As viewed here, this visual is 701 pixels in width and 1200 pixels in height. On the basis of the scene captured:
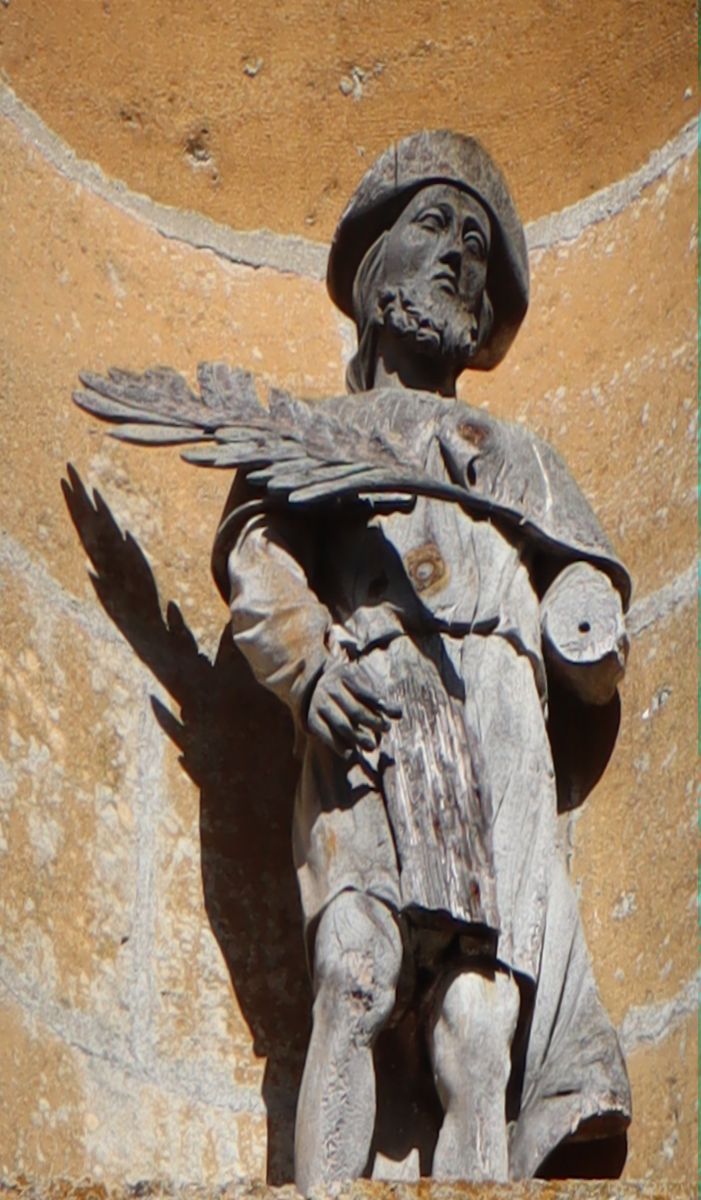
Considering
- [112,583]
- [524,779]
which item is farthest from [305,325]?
[524,779]

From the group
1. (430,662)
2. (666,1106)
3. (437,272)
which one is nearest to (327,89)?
(437,272)

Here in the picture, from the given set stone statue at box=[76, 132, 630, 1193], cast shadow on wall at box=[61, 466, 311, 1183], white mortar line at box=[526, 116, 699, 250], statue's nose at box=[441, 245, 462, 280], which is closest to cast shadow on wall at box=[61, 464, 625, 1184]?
cast shadow on wall at box=[61, 466, 311, 1183]

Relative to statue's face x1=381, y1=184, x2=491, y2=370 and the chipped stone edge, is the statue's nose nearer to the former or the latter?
statue's face x1=381, y1=184, x2=491, y2=370

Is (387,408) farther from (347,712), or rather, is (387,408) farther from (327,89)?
(327,89)

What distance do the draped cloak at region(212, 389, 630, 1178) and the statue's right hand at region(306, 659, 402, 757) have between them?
0.02 meters

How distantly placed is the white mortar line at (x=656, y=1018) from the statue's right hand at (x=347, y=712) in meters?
0.57

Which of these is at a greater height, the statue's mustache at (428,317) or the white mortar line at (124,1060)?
the statue's mustache at (428,317)

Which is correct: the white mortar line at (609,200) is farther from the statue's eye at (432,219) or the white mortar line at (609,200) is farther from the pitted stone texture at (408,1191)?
the pitted stone texture at (408,1191)

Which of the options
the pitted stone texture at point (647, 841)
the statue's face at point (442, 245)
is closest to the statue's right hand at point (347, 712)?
the pitted stone texture at point (647, 841)

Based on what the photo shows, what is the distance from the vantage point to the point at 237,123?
5148 millimetres

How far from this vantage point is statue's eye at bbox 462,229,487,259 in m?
4.54

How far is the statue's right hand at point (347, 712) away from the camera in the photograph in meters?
4.05

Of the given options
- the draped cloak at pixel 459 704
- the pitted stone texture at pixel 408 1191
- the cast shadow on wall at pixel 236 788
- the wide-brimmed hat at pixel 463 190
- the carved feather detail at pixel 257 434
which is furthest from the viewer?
the wide-brimmed hat at pixel 463 190

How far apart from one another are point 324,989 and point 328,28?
1765 millimetres
